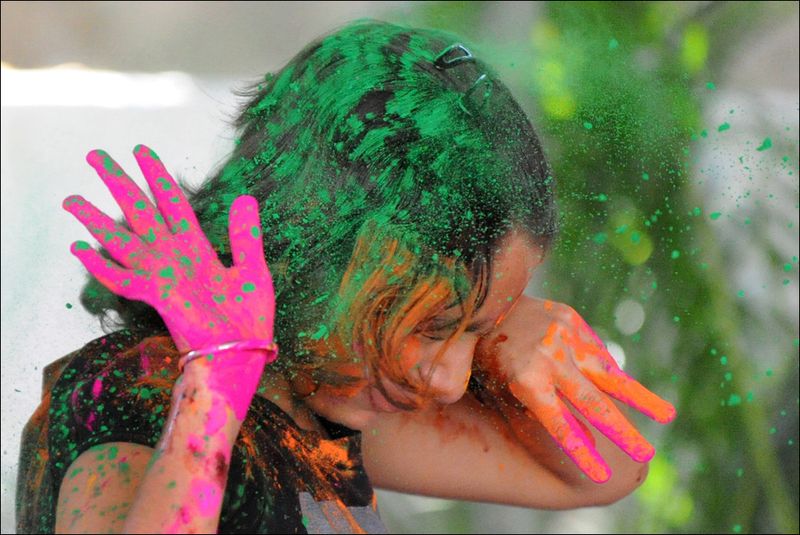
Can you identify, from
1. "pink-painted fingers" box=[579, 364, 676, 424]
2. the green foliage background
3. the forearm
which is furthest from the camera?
the green foliage background

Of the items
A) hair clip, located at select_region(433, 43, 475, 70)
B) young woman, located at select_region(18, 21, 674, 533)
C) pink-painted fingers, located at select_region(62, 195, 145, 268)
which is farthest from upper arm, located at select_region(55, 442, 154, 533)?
hair clip, located at select_region(433, 43, 475, 70)

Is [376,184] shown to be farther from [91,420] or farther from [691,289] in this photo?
[691,289]

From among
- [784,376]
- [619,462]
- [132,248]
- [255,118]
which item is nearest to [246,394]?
[132,248]

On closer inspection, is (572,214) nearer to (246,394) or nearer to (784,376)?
(246,394)

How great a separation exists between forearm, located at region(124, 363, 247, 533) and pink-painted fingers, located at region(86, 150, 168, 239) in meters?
0.08

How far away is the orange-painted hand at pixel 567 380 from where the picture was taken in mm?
664

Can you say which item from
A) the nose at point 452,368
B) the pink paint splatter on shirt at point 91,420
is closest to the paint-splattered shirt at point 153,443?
the pink paint splatter on shirt at point 91,420

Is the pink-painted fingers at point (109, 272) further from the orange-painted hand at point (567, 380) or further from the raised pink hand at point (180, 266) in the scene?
the orange-painted hand at point (567, 380)

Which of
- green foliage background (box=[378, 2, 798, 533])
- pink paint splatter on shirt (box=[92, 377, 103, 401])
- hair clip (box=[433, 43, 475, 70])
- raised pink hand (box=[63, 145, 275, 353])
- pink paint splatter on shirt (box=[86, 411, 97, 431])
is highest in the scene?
hair clip (box=[433, 43, 475, 70])

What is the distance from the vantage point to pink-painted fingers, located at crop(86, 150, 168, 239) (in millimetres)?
492

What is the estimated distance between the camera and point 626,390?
67 centimetres

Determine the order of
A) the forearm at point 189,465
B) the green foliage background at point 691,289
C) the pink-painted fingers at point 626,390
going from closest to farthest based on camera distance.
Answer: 1. the forearm at point 189,465
2. the pink-painted fingers at point 626,390
3. the green foliage background at point 691,289

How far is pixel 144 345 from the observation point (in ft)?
1.84

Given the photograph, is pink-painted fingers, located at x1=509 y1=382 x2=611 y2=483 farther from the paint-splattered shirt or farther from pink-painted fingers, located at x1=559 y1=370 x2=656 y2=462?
the paint-splattered shirt
